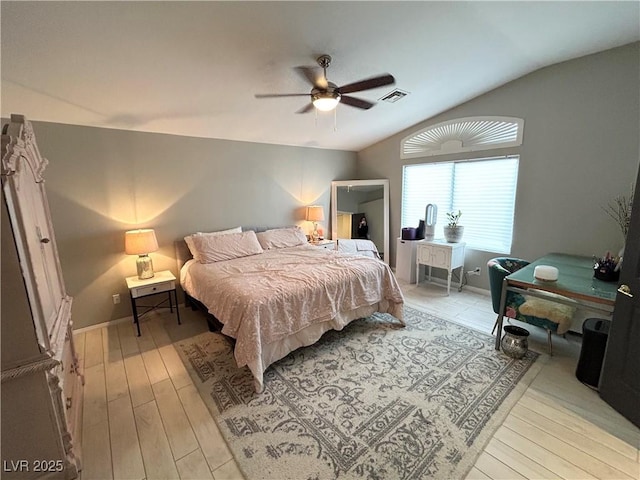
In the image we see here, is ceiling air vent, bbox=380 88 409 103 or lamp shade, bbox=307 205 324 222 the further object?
lamp shade, bbox=307 205 324 222

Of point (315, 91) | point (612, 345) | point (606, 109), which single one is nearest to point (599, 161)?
point (606, 109)

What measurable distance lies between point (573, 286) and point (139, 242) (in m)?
4.21

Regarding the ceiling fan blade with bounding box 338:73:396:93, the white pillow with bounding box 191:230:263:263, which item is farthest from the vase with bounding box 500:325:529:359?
the white pillow with bounding box 191:230:263:263

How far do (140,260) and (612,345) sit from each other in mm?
4398

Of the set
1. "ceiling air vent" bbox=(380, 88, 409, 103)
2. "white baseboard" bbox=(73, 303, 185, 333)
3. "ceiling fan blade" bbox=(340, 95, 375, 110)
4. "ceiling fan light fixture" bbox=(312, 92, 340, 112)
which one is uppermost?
"ceiling air vent" bbox=(380, 88, 409, 103)

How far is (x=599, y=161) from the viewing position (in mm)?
2982

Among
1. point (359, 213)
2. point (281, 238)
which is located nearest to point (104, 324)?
point (281, 238)

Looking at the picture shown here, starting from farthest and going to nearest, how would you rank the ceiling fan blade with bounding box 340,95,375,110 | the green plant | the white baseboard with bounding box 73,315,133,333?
the green plant
the white baseboard with bounding box 73,315,133,333
the ceiling fan blade with bounding box 340,95,375,110

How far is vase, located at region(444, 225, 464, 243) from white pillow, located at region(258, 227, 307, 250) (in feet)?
7.18

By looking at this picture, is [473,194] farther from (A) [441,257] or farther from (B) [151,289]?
(B) [151,289]

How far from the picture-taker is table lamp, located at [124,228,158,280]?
10.0ft

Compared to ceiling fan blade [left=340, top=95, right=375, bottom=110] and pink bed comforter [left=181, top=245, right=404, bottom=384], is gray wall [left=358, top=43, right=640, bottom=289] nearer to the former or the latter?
ceiling fan blade [left=340, top=95, right=375, bottom=110]

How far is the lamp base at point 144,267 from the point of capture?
322cm

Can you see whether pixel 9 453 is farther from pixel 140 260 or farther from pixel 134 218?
pixel 134 218
